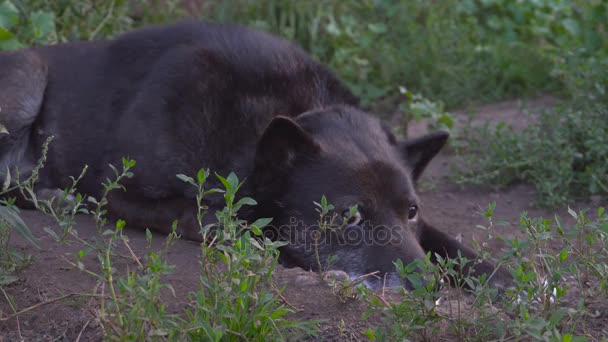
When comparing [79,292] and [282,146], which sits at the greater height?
[282,146]

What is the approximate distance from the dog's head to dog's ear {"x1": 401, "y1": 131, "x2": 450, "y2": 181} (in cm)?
16

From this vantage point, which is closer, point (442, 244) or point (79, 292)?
point (79, 292)

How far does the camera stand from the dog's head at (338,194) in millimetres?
3666

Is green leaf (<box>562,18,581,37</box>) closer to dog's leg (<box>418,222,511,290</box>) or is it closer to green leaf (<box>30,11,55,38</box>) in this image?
dog's leg (<box>418,222,511,290</box>)

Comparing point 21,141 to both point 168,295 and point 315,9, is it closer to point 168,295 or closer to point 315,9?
point 168,295

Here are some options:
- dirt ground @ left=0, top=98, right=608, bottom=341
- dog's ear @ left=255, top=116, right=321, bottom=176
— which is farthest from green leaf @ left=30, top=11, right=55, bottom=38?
dog's ear @ left=255, top=116, right=321, bottom=176

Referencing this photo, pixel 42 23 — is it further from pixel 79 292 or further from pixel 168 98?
pixel 79 292

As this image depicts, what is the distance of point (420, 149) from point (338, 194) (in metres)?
0.68

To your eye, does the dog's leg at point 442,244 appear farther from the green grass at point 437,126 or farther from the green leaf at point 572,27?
the green leaf at point 572,27

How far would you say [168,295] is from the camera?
3.07 meters

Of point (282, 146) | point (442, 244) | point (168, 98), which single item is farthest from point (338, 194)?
point (168, 98)

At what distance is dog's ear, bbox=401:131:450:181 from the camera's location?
4125mm

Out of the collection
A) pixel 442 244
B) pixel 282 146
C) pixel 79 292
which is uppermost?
pixel 282 146

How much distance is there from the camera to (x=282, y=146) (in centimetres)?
378
